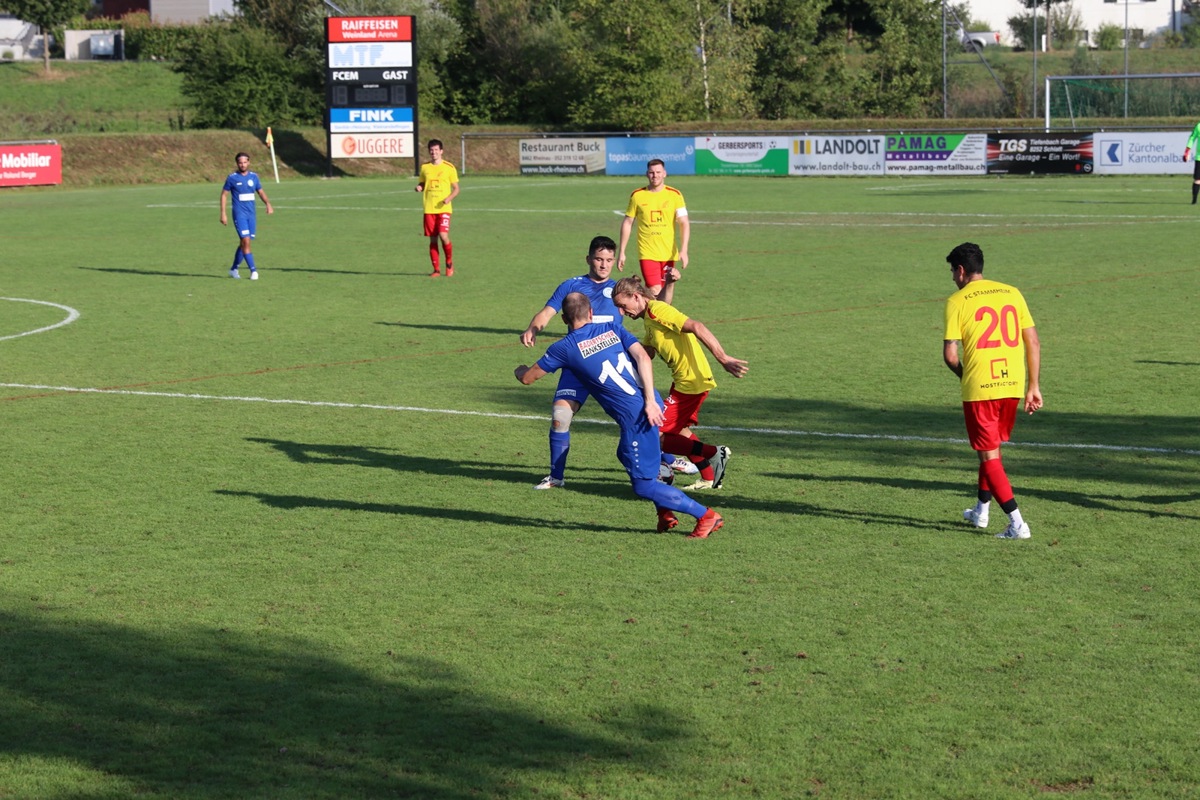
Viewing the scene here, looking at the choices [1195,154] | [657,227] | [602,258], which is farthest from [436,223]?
[1195,154]

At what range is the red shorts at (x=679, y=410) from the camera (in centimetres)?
1055

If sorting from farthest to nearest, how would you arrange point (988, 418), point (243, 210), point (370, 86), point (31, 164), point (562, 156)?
1. point (562, 156)
2. point (370, 86)
3. point (31, 164)
4. point (243, 210)
5. point (988, 418)

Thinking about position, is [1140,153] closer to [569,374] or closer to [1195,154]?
[1195,154]

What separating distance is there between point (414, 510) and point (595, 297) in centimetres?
253

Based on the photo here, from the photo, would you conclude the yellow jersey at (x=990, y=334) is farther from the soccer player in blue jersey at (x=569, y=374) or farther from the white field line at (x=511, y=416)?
the white field line at (x=511, y=416)

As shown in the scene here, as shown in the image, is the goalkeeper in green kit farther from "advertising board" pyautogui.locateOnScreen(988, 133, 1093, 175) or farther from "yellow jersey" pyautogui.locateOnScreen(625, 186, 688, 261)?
"yellow jersey" pyautogui.locateOnScreen(625, 186, 688, 261)

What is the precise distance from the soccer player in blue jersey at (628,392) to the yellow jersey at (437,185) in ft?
49.2

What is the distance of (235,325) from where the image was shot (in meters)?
19.3

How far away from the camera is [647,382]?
9.04 meters

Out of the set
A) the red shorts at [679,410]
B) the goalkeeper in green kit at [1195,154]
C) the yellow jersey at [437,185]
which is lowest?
the red shorts at [679,410]

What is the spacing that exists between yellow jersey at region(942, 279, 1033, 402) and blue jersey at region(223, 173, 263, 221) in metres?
17.9

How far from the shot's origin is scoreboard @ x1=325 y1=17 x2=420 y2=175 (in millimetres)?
57719

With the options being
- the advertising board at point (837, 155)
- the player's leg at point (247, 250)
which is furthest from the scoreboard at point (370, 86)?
the player's leg at point (247, 250)

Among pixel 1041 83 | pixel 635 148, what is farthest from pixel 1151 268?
pixel 1041 83
